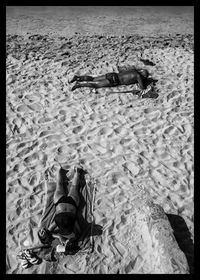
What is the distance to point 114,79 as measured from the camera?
304 inches

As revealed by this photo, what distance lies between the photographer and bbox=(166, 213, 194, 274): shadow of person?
14.4 feet

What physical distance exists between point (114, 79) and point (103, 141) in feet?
7.20

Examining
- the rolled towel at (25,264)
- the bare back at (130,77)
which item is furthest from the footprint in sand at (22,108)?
the rolled towel at (25,264)

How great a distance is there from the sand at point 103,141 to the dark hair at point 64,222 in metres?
0.45

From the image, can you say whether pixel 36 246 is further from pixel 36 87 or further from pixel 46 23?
pixel 46 23

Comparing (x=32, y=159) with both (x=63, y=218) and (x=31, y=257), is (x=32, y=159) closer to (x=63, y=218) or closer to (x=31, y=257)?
(x=63, y=218)

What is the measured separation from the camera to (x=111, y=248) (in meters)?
4.43

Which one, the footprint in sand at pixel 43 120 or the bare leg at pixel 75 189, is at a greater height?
the footprint in sand at pixel 43 120

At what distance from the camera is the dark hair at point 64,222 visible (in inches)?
168

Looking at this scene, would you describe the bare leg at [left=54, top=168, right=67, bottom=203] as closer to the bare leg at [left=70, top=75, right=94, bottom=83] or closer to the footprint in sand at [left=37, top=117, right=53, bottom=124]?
the footprint in sand at [left=37, top=117, right=53, bottom=124]

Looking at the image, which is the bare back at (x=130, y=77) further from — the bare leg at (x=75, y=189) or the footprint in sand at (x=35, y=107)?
the bare leg at (x=75, y=189)
